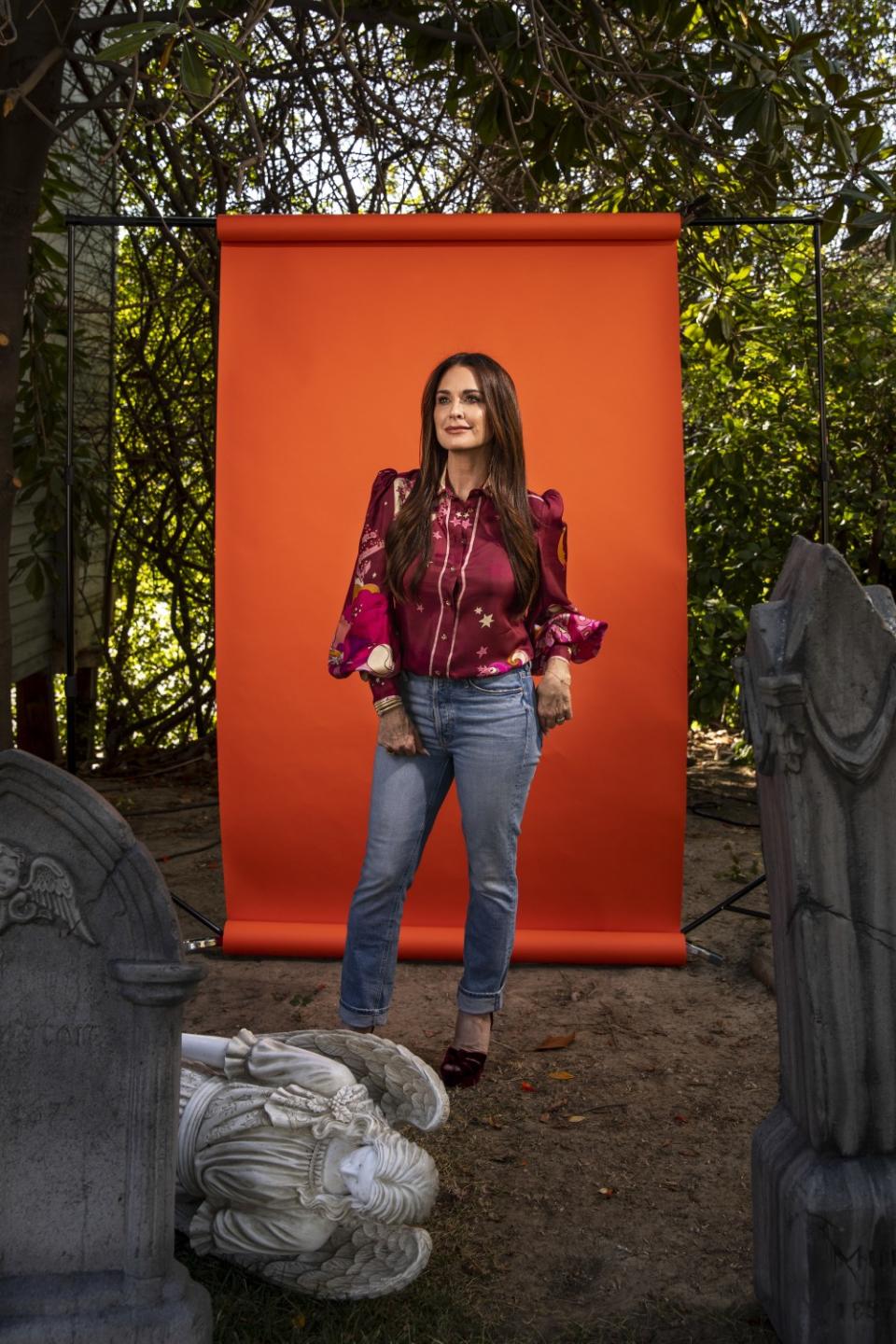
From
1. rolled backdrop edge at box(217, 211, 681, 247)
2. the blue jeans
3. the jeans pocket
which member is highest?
rolled backdrop edge at box(217, 211, 681, 247)

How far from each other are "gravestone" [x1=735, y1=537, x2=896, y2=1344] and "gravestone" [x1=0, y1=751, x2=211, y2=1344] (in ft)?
3.36

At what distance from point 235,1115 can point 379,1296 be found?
433 millimetres

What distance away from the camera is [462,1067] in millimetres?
3695

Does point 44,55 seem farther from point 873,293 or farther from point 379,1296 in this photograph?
point 873,293

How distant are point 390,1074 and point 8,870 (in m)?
0.91

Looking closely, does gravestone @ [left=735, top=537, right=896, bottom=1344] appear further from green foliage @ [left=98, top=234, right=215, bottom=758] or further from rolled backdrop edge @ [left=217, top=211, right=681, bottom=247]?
green foliage @ [left=98, top=234, right=215, bottom=758]

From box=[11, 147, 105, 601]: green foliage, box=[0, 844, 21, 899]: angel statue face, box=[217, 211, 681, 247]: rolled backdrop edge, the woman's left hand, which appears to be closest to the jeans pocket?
the woman's left hand

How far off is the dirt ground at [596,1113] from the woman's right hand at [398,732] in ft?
3.08

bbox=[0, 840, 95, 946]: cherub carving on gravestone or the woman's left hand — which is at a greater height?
the woman's left hand

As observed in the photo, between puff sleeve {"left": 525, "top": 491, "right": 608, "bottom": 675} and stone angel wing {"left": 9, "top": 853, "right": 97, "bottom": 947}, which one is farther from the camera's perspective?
puff sleeve {"left": 525, "top": 491, "right": 608, "bottom": 675}

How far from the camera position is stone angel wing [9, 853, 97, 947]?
2254mm

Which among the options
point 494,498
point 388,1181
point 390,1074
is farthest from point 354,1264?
point 494,498

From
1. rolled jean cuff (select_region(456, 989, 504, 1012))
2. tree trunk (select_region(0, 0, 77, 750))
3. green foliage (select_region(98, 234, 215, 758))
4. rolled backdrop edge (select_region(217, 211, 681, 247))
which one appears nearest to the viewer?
rolled jean cuff (select_region(456, 989, 504, 1012))

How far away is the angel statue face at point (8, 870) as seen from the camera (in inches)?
88.7
